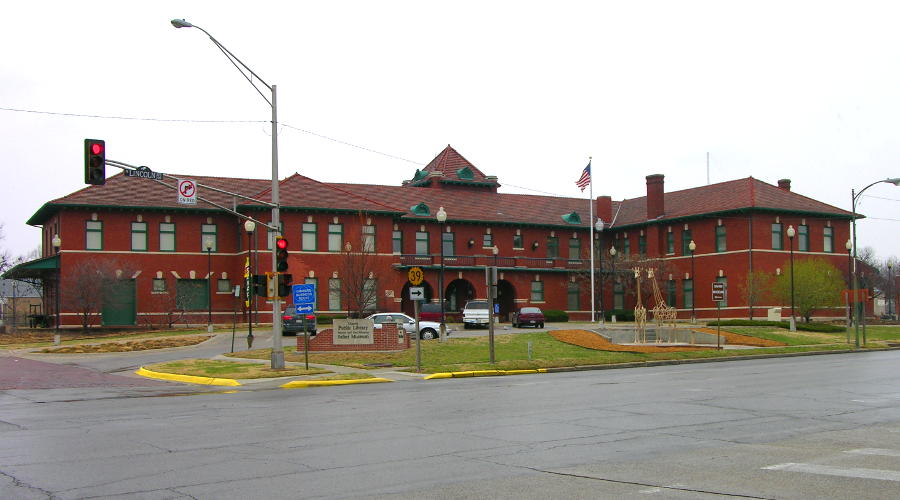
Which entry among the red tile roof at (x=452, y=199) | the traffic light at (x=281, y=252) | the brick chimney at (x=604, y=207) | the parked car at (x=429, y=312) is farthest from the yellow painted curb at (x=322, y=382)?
the brick chimney at (x=604, y=207)

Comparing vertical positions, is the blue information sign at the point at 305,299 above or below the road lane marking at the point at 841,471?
above

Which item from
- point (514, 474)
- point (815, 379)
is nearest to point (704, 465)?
point (514, 474)

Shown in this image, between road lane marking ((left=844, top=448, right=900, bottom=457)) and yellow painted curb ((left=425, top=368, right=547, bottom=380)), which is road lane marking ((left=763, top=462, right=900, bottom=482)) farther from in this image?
yellow painted curb ((left=425, top=368, right=547, bottom=380))

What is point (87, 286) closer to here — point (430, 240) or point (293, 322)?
point (293, 322)

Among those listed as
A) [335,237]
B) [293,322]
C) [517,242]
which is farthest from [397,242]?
[293,322]

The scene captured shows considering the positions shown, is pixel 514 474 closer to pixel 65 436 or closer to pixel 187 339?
pixel 65 436

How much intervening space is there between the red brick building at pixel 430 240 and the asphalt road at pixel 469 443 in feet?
121

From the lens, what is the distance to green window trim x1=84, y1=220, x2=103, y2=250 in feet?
188

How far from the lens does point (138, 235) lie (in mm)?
58750

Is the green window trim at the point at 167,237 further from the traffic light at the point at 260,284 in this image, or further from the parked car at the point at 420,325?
the traffic light at the point at 260,284

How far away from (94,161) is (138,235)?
4010cm

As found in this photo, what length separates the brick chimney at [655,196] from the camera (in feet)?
227

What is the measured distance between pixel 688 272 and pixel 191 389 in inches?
1997

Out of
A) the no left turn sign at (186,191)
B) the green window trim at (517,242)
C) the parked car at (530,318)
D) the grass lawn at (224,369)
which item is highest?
the green window trim at (517,242)
